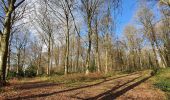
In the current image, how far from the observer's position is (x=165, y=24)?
175ft

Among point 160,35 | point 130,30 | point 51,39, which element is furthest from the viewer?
point 130,30

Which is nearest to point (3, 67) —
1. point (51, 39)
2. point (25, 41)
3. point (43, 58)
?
point (51, 39)

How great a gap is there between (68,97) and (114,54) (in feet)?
200

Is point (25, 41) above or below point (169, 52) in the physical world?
above

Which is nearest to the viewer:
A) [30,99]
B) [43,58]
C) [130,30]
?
[30,99]

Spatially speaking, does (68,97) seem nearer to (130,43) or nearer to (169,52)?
(169,52)

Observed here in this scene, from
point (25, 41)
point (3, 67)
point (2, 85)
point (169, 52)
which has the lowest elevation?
point (2, 85)

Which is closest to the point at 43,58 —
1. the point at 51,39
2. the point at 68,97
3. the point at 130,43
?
the point at 130,43

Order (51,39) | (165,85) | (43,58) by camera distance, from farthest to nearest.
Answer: (43,58) → (51,39) → (165,85)

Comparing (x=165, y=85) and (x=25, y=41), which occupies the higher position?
(x=25, y=41)

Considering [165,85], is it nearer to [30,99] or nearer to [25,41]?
[30,99]

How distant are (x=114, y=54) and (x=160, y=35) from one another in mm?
18724

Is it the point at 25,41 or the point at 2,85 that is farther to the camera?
the point at 25,41

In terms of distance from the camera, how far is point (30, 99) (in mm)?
10938
